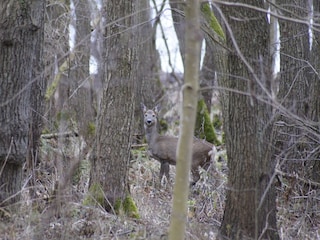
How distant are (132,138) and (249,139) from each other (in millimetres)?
2603

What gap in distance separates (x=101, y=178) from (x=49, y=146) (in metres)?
2.80

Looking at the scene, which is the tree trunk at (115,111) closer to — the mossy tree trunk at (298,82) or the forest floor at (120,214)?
the forest floor at (120,214)

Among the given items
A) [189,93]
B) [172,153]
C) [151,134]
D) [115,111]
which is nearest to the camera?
[189,93]

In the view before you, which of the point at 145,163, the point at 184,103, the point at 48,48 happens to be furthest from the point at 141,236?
the point at 48,48

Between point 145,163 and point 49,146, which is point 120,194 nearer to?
point 49,146

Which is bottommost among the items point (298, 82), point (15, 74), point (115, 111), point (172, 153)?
point (172, 153)

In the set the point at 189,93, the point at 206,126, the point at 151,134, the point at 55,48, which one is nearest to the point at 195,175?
the point at 151,134

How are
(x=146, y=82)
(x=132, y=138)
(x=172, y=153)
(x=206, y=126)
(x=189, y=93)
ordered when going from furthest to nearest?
1. (x=146, y=82)
2. (x=206, y=126)
3. (x=172, y=153)
4. (x=132, y=138)
5. (x=189, y=93)

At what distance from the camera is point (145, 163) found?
13.7 metres

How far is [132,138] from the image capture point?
956cm

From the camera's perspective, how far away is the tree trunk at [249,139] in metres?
7.30

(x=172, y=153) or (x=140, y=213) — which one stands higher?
(x=172, y=153)

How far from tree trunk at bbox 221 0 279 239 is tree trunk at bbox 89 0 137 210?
1.80 metres

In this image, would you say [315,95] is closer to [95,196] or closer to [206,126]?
[95,196]
